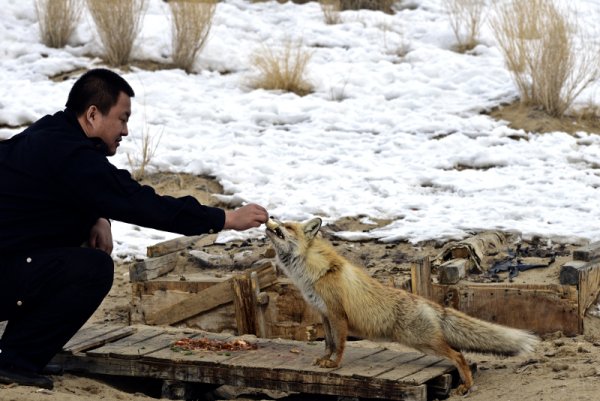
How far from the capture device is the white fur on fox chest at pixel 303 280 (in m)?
5.99

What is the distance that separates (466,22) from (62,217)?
11060mm

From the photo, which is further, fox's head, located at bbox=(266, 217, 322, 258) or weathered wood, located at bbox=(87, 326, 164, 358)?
weathered wood, located at bbox=(87, 326, 164, 358)

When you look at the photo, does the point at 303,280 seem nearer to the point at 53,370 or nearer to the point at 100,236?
the point at 100,236

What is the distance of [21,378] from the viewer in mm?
5520

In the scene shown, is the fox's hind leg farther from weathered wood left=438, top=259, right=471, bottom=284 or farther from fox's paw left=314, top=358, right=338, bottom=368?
weathered wood left=438, top=259, right=471, bottom=284

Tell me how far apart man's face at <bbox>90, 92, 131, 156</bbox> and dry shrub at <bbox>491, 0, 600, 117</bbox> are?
799cm

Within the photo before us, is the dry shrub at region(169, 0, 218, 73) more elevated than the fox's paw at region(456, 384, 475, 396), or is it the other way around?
the dry shrub at region(169, 0, 218, 73)

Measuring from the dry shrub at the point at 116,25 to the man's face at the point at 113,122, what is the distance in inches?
342

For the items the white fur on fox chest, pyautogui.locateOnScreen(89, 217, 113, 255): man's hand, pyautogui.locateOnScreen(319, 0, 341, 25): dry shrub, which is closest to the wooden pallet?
the white fur on fox chest

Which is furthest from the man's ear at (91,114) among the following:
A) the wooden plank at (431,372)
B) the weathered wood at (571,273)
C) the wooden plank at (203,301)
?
the weathered wood at (571,273)

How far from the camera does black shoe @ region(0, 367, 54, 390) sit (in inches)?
217

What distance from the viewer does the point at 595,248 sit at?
7.14m

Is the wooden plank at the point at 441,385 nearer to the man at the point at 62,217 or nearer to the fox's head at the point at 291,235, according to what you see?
the fox's head at the point at 291,235

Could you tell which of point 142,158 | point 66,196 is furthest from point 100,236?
point 142,158
